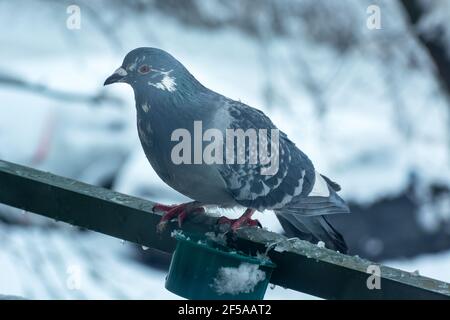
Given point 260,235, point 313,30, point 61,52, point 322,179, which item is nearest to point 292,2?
point 313,30

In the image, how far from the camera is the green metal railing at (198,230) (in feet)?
6.30

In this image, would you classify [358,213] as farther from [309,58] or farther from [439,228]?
[309,58]

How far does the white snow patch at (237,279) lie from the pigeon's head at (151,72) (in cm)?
64

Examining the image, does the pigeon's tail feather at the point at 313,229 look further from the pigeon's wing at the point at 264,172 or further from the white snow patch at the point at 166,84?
the white snow patch at the point at 166,84

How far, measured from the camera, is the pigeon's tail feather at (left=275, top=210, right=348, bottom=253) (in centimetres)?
254

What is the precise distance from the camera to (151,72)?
230cm

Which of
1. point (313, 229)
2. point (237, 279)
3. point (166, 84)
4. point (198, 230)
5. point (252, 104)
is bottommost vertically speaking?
point (237, 279)

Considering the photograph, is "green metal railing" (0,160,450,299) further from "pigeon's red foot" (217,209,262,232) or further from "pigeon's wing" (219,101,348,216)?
"pigeon's wing" (219,101,348,216)

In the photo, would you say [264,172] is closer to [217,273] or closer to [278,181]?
[278,181]

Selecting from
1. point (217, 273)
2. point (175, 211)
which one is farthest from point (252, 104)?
point (217, 273)

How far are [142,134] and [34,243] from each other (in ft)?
7.66

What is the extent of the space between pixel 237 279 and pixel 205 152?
1.80 ft

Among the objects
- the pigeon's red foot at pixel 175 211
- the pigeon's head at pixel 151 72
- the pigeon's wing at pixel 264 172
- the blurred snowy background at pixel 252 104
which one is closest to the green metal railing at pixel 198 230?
the pigeon's red foot at pixel 175 211

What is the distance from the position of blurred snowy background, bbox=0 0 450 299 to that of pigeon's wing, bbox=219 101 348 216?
146cm
